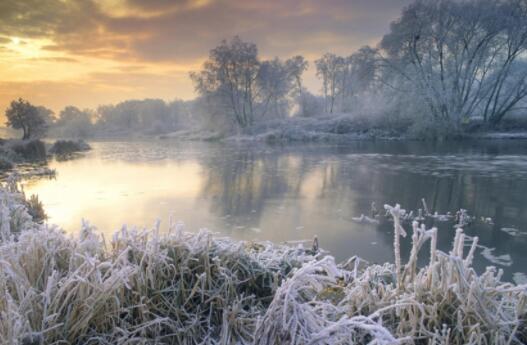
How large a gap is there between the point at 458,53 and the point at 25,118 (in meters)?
35.9

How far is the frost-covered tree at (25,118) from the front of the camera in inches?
1000

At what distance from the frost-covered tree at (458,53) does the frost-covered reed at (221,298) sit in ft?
90.0

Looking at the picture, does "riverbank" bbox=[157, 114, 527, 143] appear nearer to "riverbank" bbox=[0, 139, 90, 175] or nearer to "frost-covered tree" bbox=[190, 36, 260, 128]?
"frost-covered tree" bbox=[190, 36, 260, 128]

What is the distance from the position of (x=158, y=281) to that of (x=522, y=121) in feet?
103

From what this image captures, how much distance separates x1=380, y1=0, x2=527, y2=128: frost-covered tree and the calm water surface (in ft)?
49.2

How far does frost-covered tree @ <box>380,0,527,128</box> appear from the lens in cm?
2384

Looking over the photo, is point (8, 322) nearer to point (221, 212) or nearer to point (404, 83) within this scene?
point (221, 212)

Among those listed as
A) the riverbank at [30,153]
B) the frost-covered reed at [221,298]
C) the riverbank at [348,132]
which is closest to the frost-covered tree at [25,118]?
the riverbank at [30,153]

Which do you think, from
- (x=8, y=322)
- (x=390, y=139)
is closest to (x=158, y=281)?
(x=8, y=322)

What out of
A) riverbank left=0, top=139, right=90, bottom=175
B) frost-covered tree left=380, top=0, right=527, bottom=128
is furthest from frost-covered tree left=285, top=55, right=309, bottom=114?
riverbank left=0, top=139, right=90, bottom=175

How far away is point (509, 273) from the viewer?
368cm

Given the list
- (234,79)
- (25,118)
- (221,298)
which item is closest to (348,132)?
(234,79)

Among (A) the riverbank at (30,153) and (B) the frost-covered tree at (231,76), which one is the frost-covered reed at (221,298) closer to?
(A) the riverbank at (30,153)

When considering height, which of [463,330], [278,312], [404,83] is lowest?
[463,330]
